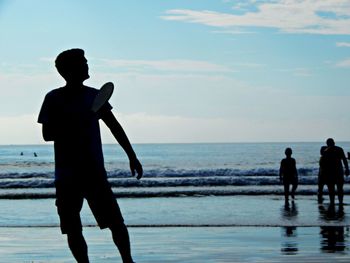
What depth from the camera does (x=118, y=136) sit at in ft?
19.3

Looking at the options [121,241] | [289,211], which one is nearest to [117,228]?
[121,241]

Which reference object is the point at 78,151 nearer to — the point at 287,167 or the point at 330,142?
the point at 330,142

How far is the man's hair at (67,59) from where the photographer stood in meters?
5.98

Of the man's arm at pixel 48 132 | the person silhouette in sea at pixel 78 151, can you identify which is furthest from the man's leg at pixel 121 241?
the man's arm at pixel 48 132

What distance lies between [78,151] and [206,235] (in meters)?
6.50

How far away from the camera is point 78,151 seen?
5977 millimetres

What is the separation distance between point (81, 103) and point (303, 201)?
1715 centimetres

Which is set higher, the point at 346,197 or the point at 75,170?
Answer: the point at 75,170

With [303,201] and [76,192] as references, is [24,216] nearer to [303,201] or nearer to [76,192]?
[303,201]

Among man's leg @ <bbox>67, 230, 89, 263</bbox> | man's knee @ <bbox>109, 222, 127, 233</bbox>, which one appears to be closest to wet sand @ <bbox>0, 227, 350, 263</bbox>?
man's leg @ <bbox>67, 230, 89, 263</bbox>

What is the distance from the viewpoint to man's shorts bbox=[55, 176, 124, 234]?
5914mm

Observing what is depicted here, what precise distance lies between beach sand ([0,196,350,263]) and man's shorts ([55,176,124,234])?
9.91 feet

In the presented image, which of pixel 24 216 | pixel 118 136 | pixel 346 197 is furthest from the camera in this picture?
pixel 346 197

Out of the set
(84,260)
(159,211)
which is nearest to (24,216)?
(159,211)
